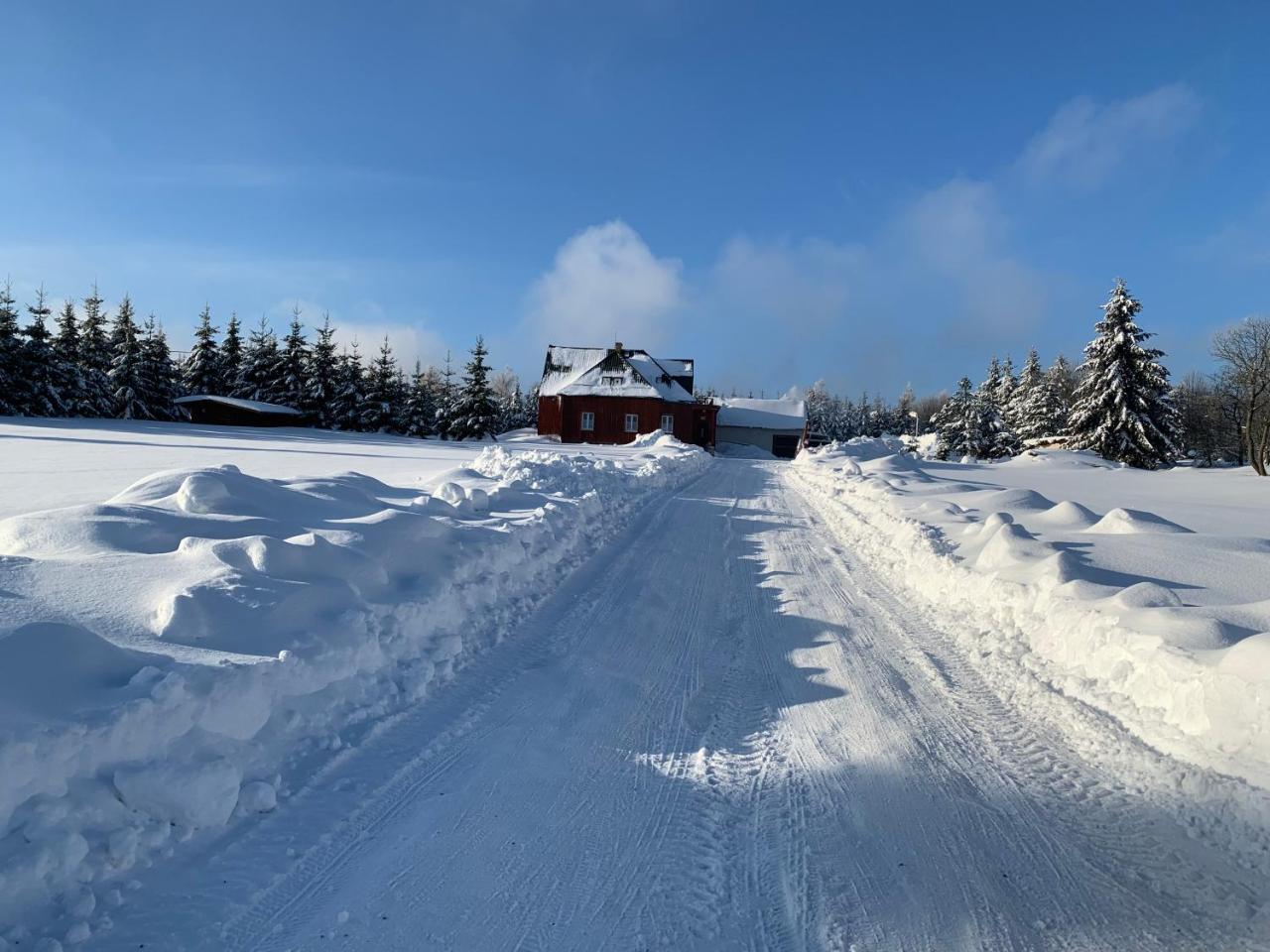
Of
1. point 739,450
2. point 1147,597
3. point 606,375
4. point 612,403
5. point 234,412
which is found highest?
point 606,375

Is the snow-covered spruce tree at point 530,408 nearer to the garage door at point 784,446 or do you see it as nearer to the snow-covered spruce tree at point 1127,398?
the garage door at point 784,446

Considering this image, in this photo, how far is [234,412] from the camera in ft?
138

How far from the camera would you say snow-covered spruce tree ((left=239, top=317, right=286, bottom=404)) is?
4756cm

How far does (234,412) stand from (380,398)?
919 cm

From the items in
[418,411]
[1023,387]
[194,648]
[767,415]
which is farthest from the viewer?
[767,415]

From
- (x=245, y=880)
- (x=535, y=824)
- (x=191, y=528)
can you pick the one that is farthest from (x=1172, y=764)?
(x=191, y=528)

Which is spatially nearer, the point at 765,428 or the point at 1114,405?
the point at 1114,405

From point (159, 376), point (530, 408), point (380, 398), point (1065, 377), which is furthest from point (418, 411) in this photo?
point (1065, 377)

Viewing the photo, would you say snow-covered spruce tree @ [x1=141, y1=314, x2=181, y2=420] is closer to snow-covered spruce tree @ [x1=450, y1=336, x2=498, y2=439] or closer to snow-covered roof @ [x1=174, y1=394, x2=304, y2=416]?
snow-covered roof @ [x1=174, y1=394, x2=304, y2=416]

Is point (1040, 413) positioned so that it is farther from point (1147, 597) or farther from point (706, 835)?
point (706, 835)

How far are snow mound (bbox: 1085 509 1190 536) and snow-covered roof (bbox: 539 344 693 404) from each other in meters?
36.6

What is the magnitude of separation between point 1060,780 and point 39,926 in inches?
186

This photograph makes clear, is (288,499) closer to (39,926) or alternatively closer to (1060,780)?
(39,926)

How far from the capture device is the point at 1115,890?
119 inches
